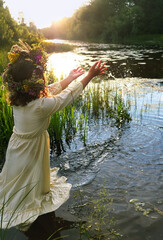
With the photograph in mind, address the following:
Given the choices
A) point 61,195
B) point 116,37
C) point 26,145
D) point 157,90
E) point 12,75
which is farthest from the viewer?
point 116,37

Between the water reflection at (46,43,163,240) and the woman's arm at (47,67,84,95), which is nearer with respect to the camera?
the water reflection at (46,43,163,240)

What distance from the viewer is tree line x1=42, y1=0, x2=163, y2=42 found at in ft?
150

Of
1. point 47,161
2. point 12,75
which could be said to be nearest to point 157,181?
point 47,161

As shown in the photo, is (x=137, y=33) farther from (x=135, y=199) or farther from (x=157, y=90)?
(x=135, y=199)

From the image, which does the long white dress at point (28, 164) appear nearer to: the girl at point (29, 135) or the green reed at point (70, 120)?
the girl at point (29, 135)

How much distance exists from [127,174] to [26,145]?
1.93 meters

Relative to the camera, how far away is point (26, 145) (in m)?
2.69

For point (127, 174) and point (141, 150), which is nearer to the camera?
point (127, 174)

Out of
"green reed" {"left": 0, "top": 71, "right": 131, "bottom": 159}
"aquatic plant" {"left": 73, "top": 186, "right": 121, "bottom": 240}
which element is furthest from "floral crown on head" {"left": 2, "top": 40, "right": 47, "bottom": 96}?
"aquatic plant" {"left": 73, "top": 186, "right": 121, "bottom": 240}

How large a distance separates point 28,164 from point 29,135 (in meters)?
0.34

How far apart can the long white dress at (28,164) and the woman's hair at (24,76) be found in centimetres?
10

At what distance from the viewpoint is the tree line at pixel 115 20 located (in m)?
45.7

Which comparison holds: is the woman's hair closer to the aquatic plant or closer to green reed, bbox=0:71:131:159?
green reed, bbox=0:71:131:159

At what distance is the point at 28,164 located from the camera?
8.89ft
